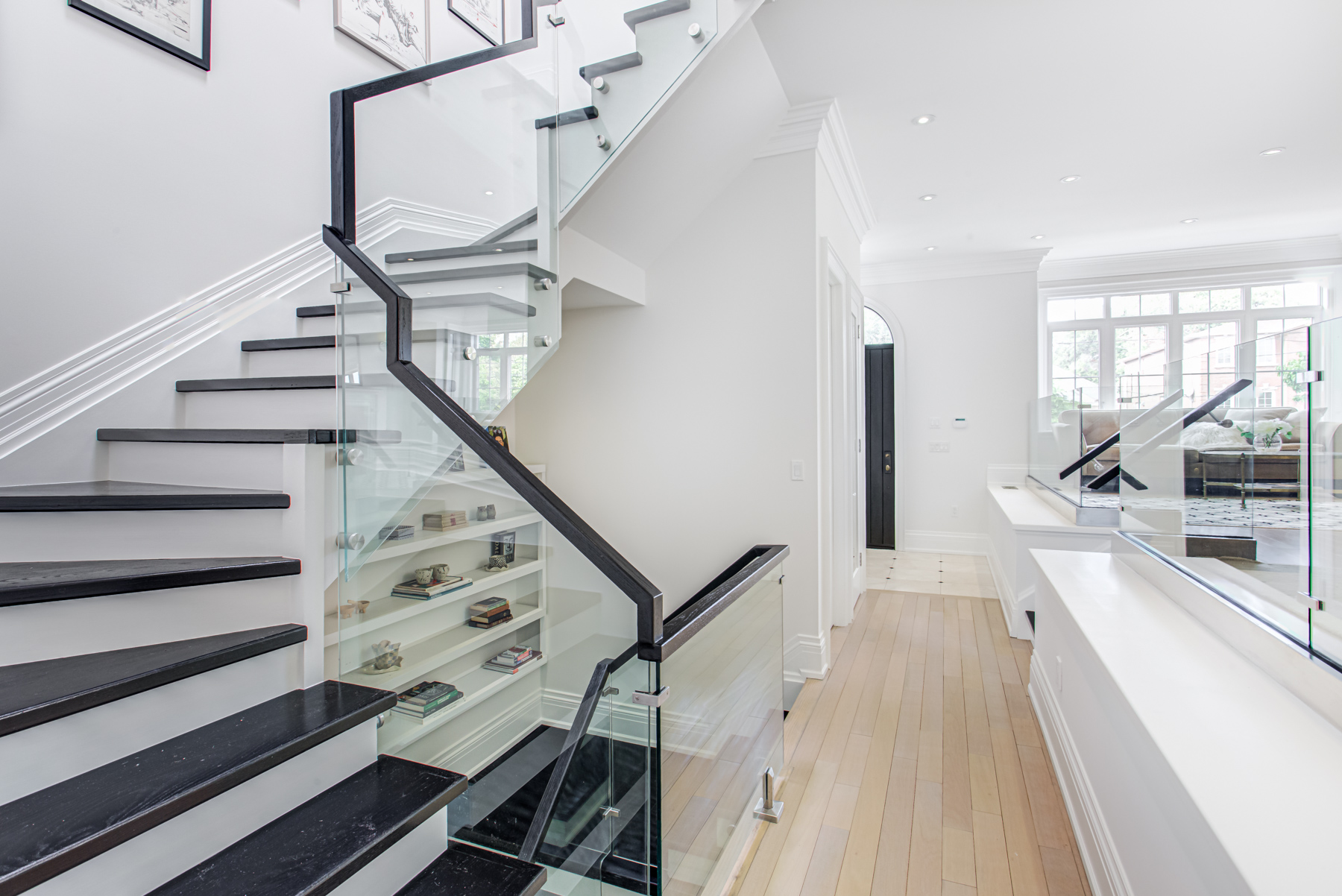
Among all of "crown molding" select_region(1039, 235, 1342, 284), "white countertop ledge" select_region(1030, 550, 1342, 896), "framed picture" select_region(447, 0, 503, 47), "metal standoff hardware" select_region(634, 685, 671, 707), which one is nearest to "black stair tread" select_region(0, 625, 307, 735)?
"metal standoff hardware" select_region(634, 685, 671, 707)

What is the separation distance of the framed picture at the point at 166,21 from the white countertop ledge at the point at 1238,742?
3.55m

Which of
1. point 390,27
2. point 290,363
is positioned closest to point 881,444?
point 390,27

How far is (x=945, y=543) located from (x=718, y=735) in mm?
5702

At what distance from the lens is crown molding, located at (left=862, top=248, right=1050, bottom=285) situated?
6.25 meters

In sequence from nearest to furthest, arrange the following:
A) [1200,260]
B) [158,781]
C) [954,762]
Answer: [158,781] < [954,762] < [1200,260]

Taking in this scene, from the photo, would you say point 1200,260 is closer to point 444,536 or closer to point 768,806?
point 768,806

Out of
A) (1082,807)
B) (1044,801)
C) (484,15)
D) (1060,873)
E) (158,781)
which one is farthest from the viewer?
(484,15)

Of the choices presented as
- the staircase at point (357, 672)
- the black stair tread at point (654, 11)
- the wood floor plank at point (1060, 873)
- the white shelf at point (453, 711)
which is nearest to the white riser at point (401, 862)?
the staircase at point (357, 672)

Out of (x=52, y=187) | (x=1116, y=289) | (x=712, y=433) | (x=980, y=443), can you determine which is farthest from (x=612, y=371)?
(x=1116, y=289)

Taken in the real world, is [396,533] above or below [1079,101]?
below

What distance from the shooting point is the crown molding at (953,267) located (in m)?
6.25

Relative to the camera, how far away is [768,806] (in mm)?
2113

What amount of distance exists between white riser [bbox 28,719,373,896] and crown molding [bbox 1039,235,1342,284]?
7.50 metres

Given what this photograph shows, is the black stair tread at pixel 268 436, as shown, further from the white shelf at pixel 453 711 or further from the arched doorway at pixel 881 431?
the arched doorway at pixel 881 431
